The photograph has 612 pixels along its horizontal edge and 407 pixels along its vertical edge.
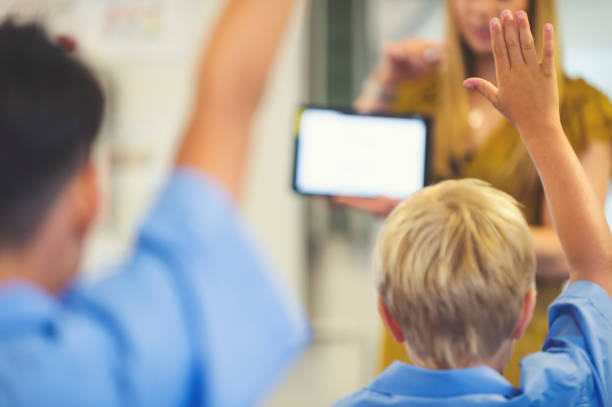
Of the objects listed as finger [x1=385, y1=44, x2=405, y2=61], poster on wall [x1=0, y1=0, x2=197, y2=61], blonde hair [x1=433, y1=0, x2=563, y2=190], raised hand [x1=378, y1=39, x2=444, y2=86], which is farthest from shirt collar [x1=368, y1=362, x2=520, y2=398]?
poster on wall [x1=0, y1=0, x2=197, y2=61]

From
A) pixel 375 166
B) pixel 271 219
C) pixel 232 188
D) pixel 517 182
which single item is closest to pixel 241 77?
pixel 232 188

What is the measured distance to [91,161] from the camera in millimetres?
319

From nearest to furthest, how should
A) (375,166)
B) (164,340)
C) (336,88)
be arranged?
(164,340) → (375,166) → (336,88)

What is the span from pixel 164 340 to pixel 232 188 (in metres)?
0.07

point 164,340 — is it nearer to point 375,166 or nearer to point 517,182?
point 517,182

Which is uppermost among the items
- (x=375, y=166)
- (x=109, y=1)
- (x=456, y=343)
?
(x=109, y=1)

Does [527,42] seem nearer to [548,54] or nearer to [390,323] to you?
[548,54]

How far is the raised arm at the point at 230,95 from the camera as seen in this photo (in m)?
0.30

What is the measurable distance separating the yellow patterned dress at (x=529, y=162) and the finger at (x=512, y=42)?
5cm

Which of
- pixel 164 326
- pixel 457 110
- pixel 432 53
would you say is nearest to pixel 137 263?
pixel 164 326

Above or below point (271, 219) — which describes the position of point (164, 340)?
above

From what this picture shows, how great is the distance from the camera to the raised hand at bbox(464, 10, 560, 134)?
390mm

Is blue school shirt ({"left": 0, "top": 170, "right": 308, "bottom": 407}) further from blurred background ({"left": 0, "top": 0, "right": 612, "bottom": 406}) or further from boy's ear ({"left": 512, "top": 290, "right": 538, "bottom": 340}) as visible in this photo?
blurred background ({"left": 0, "top": 0, "right": 612, "bottom": 406})

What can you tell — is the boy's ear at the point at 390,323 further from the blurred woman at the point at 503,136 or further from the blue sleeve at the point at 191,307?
the blue sleeve at the point at 191,307
